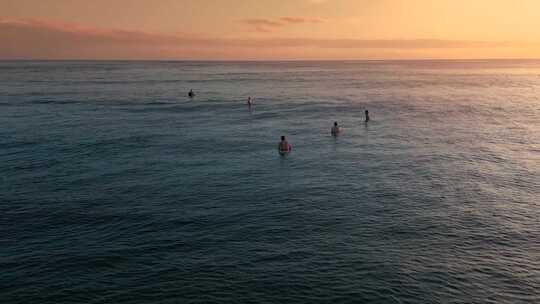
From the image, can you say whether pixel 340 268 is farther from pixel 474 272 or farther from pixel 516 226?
pixel 516 226

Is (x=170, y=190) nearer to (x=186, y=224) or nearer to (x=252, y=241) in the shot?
(x=186, y=224)

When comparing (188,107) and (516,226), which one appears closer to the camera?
(516,226)

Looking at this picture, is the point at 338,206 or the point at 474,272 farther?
the point at 338,206

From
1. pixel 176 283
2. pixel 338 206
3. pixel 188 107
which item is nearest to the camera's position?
pixel 176 283

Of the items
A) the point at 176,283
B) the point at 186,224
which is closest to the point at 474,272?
the point at 176,283

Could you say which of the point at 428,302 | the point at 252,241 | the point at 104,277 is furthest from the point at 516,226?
the point at 104,277

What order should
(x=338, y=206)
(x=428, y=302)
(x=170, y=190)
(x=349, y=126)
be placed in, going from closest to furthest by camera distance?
1. (x=428, y=302)
2. (x=338, y=206)
3. (x=170, y=190)
4. (x=349, y=126)
